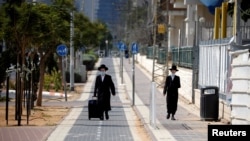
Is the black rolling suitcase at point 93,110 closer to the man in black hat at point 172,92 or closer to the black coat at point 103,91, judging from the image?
the black coat at point 103,91

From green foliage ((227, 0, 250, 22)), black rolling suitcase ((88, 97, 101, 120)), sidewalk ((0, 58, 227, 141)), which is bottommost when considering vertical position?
sidewalk ((0, 58, 227, 141))

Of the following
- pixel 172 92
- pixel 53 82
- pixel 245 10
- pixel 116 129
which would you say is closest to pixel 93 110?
pixel 172 92

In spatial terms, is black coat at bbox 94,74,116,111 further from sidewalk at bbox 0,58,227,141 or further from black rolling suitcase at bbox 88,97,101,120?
sidewalk at bbox 0,58,227,141

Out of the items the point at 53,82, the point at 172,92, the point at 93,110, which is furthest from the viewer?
the point at 53,82

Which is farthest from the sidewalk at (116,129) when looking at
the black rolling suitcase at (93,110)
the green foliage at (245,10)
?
the green foliage at (245,10)

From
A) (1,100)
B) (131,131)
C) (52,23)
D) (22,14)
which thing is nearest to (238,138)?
(131,131)

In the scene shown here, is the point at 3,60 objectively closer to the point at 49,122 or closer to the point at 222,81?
the point at 49,122

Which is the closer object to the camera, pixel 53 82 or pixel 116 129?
pixel 116 129

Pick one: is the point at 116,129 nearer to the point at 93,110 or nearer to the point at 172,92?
the point at 172,92

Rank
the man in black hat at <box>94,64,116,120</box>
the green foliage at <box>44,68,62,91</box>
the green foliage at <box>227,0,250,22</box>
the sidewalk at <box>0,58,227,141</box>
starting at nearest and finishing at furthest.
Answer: the sidewalk at <box>0,58,227,141</box> → the green foliage at <box>227,0,250,22</box> → the man in black hat at <box>94,64,116,120</box> → the green foliage at <box>44,68,62,91</box>

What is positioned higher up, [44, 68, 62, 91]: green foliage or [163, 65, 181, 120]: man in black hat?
[163, 65, 181, 120]: man in black hat

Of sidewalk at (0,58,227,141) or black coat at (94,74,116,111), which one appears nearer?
sidewalk at (0,58,227,141)

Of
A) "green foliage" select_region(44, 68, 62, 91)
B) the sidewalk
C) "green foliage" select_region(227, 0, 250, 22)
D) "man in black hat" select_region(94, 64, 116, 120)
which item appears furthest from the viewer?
"green foliage" select_region(44, 68, 62, 91)

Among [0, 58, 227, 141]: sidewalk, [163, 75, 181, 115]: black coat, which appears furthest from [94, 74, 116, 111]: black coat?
[163, 75, 181, 115]: black coat
